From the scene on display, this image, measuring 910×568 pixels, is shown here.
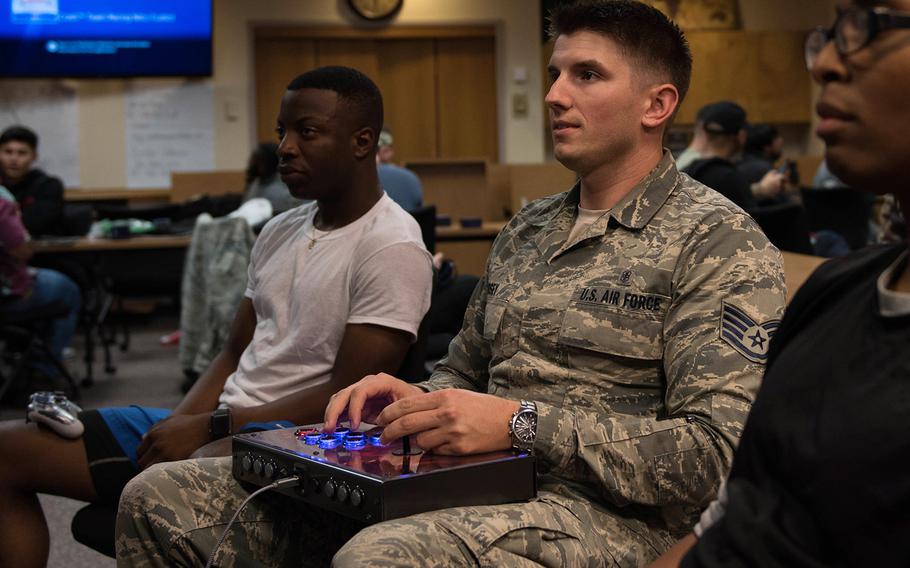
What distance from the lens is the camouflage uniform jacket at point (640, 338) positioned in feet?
4.56

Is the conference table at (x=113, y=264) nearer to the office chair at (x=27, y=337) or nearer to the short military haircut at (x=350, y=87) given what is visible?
the office chair at (x=27, y=337)

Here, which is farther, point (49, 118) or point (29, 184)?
point (49, 118)

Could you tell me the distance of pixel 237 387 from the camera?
7.16 ft

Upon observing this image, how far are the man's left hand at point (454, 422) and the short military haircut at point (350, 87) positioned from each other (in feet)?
3.29

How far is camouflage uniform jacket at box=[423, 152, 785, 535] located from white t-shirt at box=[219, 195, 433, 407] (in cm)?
31

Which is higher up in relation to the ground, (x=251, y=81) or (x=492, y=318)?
(x=251, y=81)

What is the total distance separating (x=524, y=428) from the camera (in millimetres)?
1411

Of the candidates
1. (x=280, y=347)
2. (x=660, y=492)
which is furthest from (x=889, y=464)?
(x=280, y=347)

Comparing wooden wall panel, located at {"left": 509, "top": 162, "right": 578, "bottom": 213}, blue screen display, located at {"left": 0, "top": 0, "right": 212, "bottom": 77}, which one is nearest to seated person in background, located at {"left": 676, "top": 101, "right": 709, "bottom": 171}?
wooden wall panel, located at {"left": 509, "top": 162, "right": 578, "bottom": 213}

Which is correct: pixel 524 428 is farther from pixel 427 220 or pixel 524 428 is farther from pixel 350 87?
pixel 427 220

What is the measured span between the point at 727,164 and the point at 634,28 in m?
2.82

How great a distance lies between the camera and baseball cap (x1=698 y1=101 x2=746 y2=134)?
493cm

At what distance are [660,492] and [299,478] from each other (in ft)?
1.59

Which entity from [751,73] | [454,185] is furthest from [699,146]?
[751,73]
